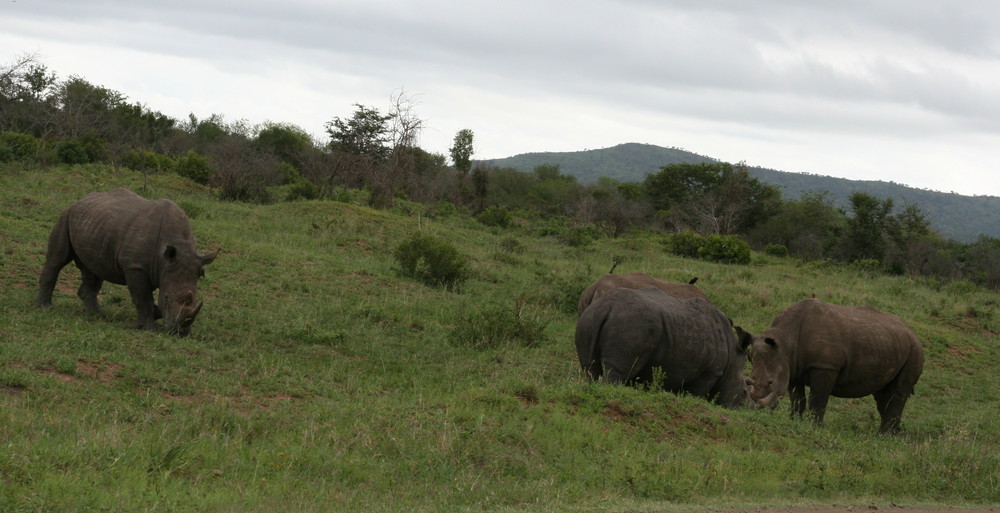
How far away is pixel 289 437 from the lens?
306 inches

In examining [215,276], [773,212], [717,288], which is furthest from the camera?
[773,212]

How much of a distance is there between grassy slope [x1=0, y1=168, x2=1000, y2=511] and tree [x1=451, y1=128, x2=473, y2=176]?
42006 mm

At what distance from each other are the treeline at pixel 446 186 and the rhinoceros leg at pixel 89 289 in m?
14.2

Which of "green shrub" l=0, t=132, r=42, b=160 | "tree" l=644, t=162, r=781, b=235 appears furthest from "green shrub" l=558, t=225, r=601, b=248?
"green shrub" l=0, t=132, r=42, b=160

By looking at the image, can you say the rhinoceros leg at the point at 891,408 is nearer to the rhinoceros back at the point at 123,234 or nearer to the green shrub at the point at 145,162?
the rhinoceros back at the point at 123,234

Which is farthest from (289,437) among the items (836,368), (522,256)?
(522,256)

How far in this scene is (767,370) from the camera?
11.2m

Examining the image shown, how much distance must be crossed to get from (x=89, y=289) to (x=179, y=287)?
5.85 feet

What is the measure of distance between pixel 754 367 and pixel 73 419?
305 inches

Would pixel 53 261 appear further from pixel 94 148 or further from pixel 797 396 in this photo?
pixel 94 148

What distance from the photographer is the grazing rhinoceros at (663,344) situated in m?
10.3

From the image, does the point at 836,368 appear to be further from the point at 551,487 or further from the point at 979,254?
the point at 979,254

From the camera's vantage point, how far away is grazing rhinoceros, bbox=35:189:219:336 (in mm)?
11711

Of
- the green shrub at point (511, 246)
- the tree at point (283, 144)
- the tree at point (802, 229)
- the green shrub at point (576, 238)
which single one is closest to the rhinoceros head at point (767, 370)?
the green shrub at point (511, 246)
